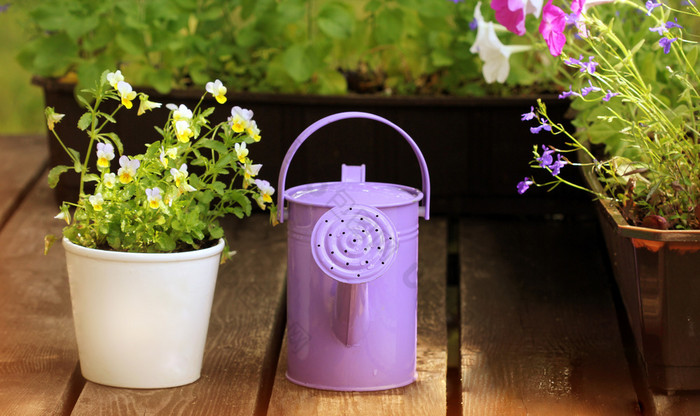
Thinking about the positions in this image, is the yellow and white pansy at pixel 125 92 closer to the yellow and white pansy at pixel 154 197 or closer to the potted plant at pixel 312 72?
the yellow and white pansy at pixel 154 197

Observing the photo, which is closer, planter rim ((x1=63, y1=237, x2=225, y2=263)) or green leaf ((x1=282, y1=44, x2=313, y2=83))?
planter rim ((x1=63, y1=237, x2=225, y2=263))

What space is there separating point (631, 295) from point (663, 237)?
14 centimetres

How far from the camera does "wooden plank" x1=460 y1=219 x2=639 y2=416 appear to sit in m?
1.19

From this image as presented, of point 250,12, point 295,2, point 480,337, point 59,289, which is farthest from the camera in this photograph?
point 250,12

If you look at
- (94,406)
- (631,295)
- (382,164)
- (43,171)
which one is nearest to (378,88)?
(382,164)

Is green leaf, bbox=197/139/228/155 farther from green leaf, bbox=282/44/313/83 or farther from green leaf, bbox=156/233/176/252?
green leaf, bbox=282/44/313/83

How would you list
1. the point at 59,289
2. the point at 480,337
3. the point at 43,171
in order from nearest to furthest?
the point at 480,337 < the point at 59,289 < the point at 43,171

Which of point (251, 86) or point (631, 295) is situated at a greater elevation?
point (251, 86)

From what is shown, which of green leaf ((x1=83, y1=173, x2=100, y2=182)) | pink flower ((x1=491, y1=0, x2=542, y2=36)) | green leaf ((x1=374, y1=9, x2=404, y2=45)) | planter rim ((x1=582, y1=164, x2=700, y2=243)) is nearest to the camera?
planter rim ((x1=582, y1=164, x2=700, y2=243))

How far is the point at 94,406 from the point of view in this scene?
3.77 feet

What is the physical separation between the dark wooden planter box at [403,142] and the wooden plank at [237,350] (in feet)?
0.69

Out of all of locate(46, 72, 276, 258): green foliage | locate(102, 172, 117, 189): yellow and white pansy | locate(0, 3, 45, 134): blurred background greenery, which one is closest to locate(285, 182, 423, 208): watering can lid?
locate(46, 72, 276, 258): green foliage

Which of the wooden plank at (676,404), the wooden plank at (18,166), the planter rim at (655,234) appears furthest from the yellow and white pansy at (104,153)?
the wooden plank at (18,166)

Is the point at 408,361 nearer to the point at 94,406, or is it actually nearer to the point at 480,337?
the point at 480,337
